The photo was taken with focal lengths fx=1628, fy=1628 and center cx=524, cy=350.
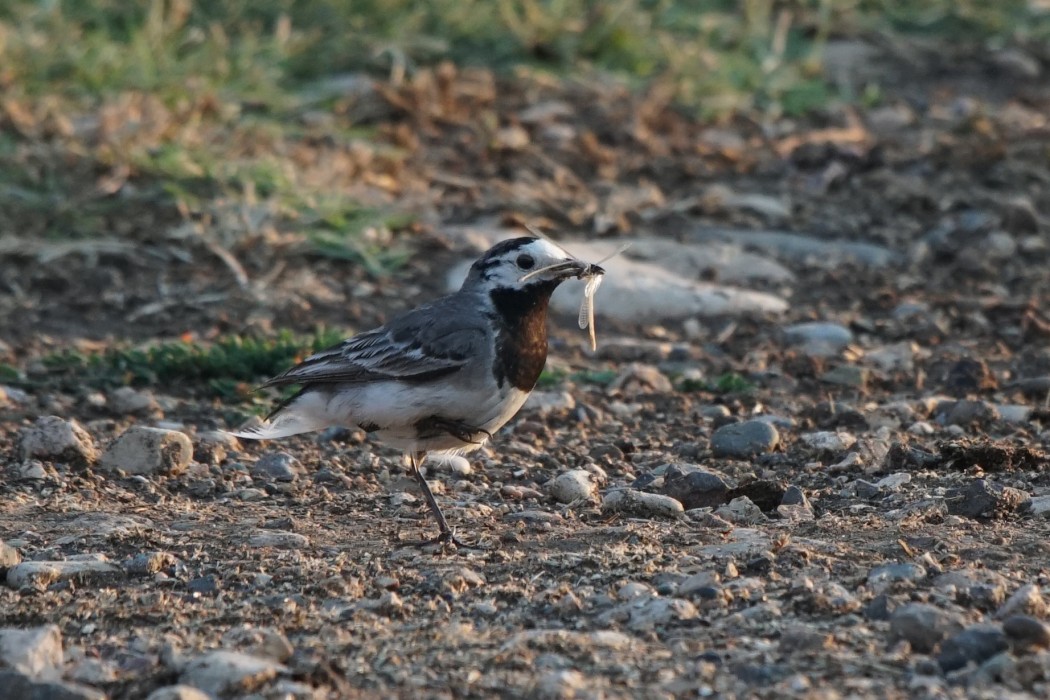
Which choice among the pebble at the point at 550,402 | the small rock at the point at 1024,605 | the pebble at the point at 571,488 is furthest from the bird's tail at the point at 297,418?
the small rock at the point at 1024,605

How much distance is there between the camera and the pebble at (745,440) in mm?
6668

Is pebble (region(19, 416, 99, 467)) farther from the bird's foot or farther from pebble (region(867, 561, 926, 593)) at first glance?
pebble (region(867, 561, 926, 593))

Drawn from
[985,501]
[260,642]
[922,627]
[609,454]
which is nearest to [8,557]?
[260,642]

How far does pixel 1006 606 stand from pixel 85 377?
15.4ft

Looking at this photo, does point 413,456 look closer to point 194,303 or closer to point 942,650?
point 942,650

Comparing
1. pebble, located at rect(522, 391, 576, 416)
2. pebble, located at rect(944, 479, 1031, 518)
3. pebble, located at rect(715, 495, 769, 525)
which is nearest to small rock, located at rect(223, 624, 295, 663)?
pebble, located at rect(715, 495, 769, 525)

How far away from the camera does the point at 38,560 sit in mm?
5281

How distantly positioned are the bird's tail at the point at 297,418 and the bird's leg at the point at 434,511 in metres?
0.37

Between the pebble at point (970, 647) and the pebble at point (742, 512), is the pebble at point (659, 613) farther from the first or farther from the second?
the pebble at point (742, 512)

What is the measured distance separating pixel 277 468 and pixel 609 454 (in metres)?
1.36

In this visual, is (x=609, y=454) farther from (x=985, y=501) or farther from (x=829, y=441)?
(x=985, y=501)

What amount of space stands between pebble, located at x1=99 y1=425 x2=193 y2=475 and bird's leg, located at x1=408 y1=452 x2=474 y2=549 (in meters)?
0.98

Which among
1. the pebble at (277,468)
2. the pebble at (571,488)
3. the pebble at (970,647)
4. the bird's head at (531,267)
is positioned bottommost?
the pebble at (277,468)

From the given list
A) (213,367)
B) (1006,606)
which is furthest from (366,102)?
(1006,606)
